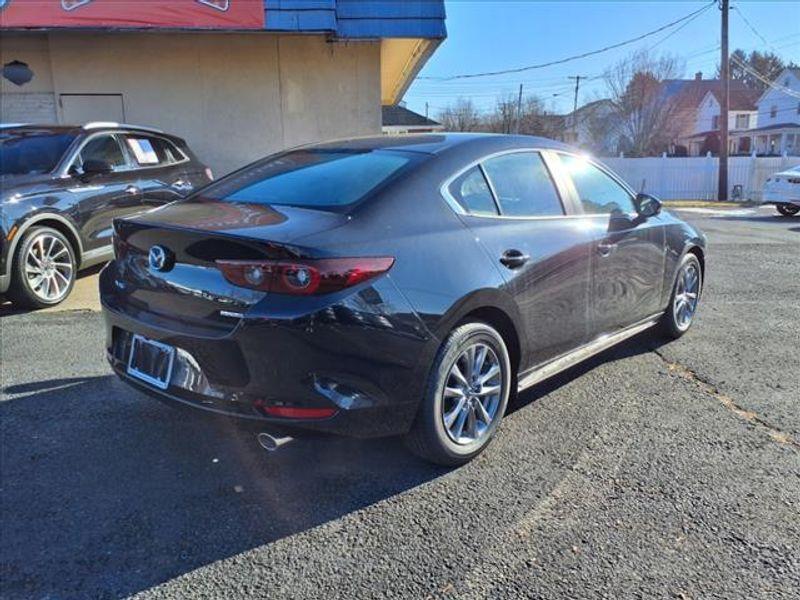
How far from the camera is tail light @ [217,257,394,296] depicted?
2.73 meters

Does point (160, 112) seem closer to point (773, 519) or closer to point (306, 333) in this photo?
point (306, 333)

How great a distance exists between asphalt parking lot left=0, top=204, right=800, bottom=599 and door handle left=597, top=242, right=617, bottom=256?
0.89 metres

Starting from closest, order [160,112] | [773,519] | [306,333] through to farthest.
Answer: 1. [306,333]
2. [773,519]
3. [160,112]

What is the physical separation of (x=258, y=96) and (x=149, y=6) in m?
2.25

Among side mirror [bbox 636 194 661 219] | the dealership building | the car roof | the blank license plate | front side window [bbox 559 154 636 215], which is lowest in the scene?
the blank license plate

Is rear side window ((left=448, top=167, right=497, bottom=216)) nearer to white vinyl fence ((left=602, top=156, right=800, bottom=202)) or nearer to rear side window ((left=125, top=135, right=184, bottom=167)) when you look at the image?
rear side window ((left=125, top=135, right=184, bottom=167))

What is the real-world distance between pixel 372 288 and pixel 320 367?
396 mm

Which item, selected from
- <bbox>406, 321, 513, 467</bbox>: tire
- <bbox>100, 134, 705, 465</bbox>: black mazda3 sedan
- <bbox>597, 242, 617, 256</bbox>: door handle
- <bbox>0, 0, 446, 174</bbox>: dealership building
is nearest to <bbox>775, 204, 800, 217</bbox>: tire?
<bbox>0, 0, 446, 174</bbox>: dealership building

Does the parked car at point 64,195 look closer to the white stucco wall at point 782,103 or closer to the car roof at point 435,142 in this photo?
the car roof at point 435,142

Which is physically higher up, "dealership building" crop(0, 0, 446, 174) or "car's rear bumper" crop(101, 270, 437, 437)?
"dealership building" crop(0, 0, 446, 174)

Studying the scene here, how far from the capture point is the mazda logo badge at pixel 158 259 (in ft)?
10.0

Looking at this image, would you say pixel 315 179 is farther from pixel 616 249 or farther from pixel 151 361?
pixel 616 249

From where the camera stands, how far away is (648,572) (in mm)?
2568

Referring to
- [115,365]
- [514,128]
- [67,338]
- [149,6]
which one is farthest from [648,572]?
[514,128]
